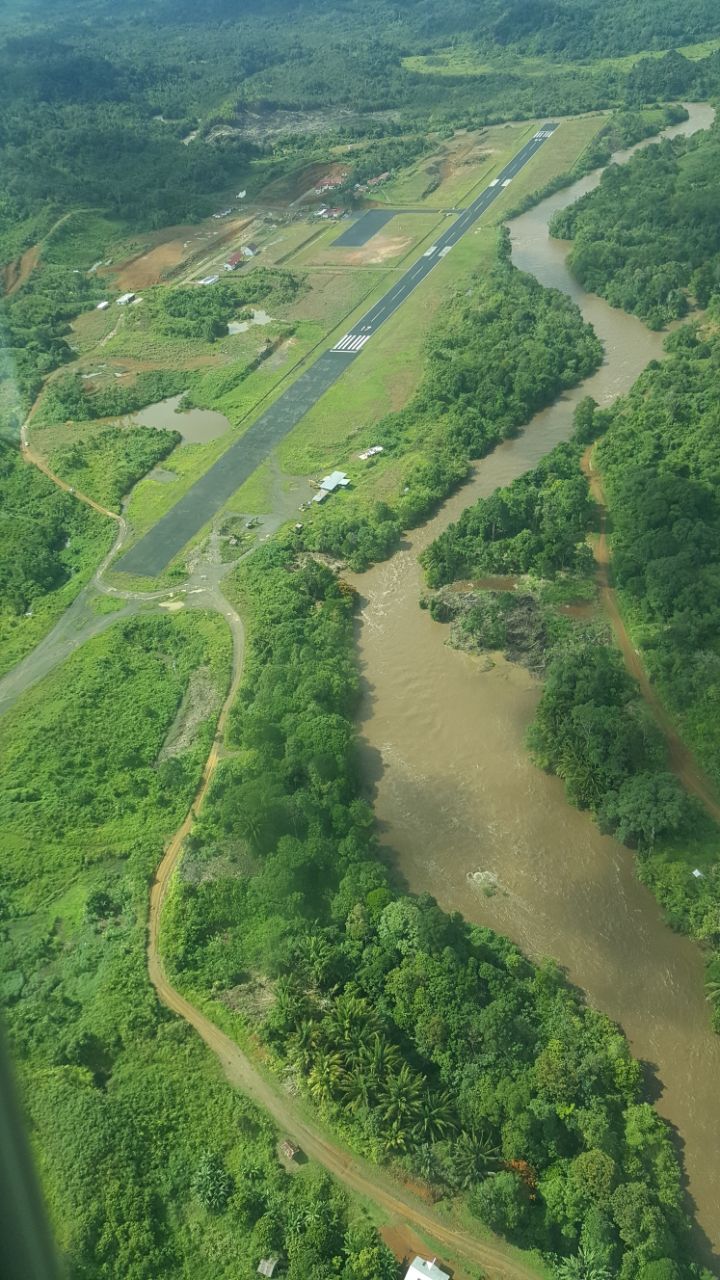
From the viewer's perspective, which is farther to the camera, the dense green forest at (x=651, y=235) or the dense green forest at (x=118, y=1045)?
the dense green forest at (x=651, y=235)

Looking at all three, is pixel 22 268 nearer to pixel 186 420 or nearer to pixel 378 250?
pixel 378 250

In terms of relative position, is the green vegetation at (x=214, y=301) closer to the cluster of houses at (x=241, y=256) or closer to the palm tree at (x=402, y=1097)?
the cluster of houses at (x=241, y=256)

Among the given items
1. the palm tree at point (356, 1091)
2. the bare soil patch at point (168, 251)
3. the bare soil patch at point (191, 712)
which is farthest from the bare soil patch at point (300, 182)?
the palm tree at point (356, 1091)

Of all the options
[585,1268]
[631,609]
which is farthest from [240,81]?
[585,1268]

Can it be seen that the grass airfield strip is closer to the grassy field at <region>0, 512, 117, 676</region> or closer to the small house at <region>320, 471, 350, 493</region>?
the small house at <region>320, 471, 350, 493</region>

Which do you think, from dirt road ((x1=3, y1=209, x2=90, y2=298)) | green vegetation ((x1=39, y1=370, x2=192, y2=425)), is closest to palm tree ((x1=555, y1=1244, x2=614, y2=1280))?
green vegetation ((x1=39, y1=370, x2=192, y2=425))

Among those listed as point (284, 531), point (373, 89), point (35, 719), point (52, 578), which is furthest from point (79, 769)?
point (373, 89)

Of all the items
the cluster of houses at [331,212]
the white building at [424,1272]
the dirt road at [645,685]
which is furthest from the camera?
the cluster of houses at [331,212]
